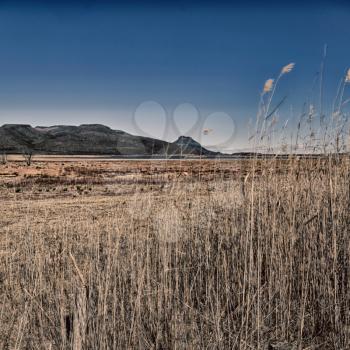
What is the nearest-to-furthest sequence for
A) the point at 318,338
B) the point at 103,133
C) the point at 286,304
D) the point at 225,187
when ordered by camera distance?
the point at 318,338, the point at 286,304, the point at 225,187, the point at 103,133

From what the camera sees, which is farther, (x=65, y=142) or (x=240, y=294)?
(x=65, y=142)

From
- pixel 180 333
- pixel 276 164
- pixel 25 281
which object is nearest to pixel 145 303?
pixel 180 333

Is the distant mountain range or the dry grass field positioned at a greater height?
the distant mountain range

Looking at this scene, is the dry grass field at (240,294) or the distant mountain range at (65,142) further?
the distant mountain range at (65,142)

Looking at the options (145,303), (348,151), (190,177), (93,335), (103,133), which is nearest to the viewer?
(93,335)

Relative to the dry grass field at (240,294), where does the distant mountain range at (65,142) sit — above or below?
above

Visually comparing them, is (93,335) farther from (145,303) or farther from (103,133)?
(103,133)

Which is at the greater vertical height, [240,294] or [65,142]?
[65,142]

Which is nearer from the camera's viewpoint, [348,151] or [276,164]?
[348,151]

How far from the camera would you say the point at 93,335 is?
2146mm

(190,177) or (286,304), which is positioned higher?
(190,177)

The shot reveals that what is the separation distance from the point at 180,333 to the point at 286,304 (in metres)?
0.80

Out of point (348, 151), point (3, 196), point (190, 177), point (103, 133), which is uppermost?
point (103, 133)

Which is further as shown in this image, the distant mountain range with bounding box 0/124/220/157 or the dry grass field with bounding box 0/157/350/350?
the distant mountain range with bounding box 0/124/220/157
